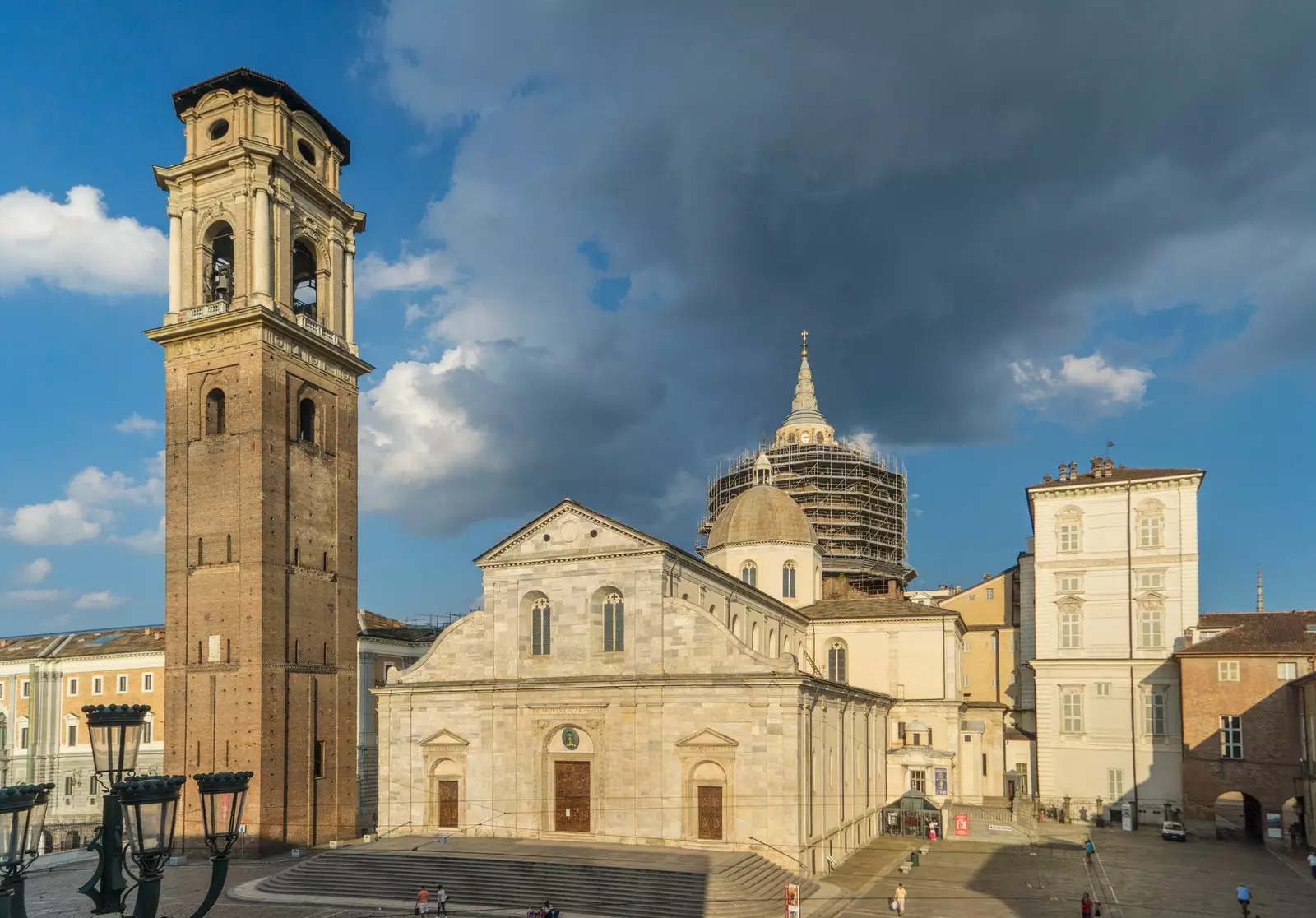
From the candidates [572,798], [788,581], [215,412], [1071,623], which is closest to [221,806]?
[572,798]

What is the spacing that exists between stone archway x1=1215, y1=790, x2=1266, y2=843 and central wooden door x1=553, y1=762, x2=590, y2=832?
29.1 metres

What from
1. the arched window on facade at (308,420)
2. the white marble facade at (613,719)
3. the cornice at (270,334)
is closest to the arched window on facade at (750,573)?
the white marble facade at (613,719)

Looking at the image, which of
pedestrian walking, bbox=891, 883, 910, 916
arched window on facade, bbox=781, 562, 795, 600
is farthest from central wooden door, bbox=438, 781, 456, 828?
arched window on facade, bbox=781, 562, 795, 600

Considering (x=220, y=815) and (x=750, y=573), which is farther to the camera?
(x=750, y=573)

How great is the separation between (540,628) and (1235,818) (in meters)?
33.2

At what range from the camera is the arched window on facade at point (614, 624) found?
4088 cm

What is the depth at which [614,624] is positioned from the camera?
41.0m

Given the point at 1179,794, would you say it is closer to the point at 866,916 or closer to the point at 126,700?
the point at 866,916

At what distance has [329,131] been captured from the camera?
1978 inches

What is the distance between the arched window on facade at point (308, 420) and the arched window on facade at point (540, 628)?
45.2 feet

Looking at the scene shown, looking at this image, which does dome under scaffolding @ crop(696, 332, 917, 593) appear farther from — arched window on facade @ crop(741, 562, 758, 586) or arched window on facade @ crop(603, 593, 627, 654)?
arched window on facade @ crop(603, 593, 627, 654)

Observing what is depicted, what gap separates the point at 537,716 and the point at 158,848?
31.4 meters

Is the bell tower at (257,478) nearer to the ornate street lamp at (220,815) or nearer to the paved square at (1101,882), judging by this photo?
the paved square at (1101,882)

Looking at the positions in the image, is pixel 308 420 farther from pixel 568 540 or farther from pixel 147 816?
pixel 147 816
